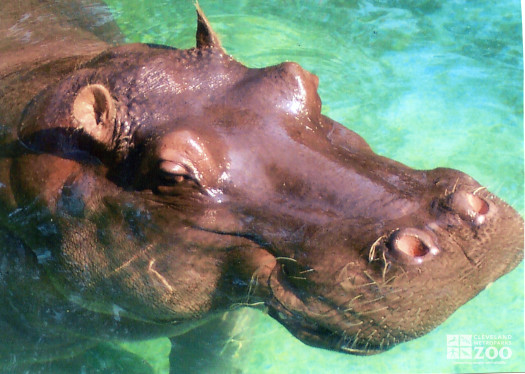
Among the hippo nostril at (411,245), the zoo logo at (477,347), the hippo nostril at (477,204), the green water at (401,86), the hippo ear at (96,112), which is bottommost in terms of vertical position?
the zoo logo at (477,347)

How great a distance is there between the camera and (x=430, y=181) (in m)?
3.21

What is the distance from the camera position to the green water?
233 inches

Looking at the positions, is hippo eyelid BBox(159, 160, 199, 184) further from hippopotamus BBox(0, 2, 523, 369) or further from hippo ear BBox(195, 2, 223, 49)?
hippo ear BBox(195, 2, 223, 49)

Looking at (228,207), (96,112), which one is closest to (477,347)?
(228,207)

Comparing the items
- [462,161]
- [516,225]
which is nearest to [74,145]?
[516,225]

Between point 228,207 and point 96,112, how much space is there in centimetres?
96

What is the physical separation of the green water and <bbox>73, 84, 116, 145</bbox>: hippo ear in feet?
10.1

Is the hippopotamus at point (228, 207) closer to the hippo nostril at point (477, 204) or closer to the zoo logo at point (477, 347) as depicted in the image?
the hippo nostril at point (477, 204)

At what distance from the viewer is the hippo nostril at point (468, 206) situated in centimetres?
290

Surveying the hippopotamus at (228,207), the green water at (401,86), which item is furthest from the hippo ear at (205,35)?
the green water at (401,86)

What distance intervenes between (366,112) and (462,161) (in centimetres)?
131

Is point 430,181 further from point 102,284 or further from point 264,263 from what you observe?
point 102,284

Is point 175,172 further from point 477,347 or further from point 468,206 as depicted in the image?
point 477,347

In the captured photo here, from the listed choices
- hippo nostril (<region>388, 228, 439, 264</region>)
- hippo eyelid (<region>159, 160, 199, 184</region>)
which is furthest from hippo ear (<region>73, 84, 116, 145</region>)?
hippo nostril (<region>388, 228, 439, 264</region>)
